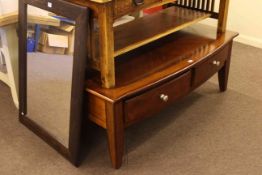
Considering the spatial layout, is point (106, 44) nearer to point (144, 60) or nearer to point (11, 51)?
point (144, 60)

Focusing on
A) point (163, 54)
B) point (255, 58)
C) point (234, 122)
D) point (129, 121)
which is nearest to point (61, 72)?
point (129, 121)

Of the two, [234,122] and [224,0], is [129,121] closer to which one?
[234,122]

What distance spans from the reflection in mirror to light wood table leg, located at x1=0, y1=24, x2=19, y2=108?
0.21 m

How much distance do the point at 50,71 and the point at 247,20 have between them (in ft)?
6.50

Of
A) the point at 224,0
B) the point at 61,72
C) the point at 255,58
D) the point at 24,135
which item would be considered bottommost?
the point at 24,135

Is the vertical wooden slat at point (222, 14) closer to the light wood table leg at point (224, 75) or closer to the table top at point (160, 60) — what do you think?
the table top at point (160, 60)

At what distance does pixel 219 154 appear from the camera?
1645 millimetres

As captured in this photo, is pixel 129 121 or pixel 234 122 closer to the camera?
pixel 129 121

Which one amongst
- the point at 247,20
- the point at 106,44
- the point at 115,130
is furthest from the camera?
the point at 247,20

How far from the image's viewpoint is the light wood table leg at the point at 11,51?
5.81 feet

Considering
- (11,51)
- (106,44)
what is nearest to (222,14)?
(106,44)

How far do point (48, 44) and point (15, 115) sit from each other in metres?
0.55

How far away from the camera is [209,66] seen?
6.00 feet

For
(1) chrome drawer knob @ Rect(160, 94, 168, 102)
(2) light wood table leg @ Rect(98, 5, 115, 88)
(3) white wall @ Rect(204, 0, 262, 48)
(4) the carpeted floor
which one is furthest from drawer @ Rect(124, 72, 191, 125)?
(3) white wall @ Rect(204, 0, 262, 48)
